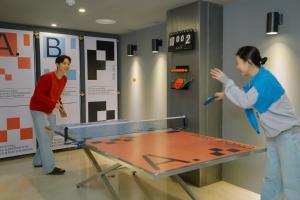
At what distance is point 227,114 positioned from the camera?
324cm

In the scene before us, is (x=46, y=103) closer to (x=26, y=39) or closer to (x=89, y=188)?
(x=89, y=188)

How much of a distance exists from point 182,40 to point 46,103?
1858 mm

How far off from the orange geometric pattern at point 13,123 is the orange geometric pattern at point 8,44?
0.99 metres

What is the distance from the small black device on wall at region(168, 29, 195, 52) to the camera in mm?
3094

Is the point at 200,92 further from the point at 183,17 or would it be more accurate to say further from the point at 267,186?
the point at 267,186

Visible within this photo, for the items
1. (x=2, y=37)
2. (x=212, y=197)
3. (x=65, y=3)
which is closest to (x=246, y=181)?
(x=212, y=197)

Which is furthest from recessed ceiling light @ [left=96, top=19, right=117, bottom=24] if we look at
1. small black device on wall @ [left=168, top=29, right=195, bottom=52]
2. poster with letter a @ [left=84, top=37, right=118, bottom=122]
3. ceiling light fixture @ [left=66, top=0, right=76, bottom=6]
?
small black device on wall @ [left=168, top=29, right=195, bottom=52]

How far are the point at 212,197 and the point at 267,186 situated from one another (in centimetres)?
89

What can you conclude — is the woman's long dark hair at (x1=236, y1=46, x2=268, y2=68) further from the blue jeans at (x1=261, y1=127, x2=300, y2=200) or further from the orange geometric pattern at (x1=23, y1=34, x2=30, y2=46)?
the orange geometric pattern at (x1=23, y1=34, x2=30, y2=46)

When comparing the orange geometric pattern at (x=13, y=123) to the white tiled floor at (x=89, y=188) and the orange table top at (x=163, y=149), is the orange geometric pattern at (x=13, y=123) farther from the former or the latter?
the orange table top at (x=163, y=149)

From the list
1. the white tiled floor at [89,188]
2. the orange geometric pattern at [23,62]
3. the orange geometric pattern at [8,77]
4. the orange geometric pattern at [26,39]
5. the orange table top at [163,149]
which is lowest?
the white tiled floor at [89,188]

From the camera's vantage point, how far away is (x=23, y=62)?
4348 mm

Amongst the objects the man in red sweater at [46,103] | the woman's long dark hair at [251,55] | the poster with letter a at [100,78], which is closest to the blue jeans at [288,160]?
the woman's long dark hair at [251,55]

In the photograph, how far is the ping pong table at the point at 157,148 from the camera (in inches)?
71.2
